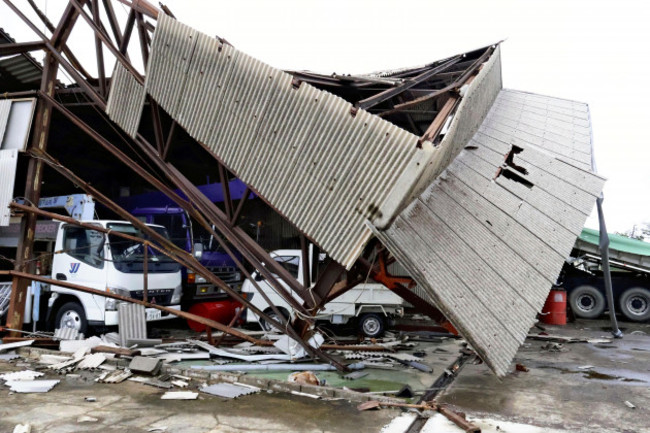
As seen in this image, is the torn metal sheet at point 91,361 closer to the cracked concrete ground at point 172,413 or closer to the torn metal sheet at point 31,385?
the torn metal sheet at point 31,385

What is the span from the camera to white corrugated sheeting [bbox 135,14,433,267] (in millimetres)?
5965

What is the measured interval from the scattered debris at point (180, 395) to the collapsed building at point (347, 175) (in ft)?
7.06

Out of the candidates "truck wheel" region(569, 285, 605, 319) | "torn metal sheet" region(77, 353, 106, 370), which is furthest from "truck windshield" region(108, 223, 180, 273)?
"truck wheel" region(569, 285, 605, 319)

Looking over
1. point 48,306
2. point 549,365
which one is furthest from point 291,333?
point 48,306

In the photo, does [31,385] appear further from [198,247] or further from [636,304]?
[636,304]

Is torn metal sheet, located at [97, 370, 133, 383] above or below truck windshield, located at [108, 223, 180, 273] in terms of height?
below

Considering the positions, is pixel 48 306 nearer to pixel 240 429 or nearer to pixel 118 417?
pixel 118 417

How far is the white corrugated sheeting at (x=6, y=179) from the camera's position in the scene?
9.20m

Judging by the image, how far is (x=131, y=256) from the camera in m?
10.8

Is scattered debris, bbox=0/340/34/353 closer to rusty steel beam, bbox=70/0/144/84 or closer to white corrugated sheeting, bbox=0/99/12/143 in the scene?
white corrugated sheeting, bbox=0/99/12/143

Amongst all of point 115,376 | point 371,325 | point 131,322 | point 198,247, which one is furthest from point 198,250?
point 115,376

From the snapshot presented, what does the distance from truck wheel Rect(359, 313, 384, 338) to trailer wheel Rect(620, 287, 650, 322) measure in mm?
10042

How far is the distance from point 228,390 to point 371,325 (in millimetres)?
6040

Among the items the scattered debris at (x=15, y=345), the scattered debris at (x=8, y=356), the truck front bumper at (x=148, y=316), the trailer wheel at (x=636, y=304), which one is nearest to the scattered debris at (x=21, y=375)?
the scattered debris at (x=8, y=356)
